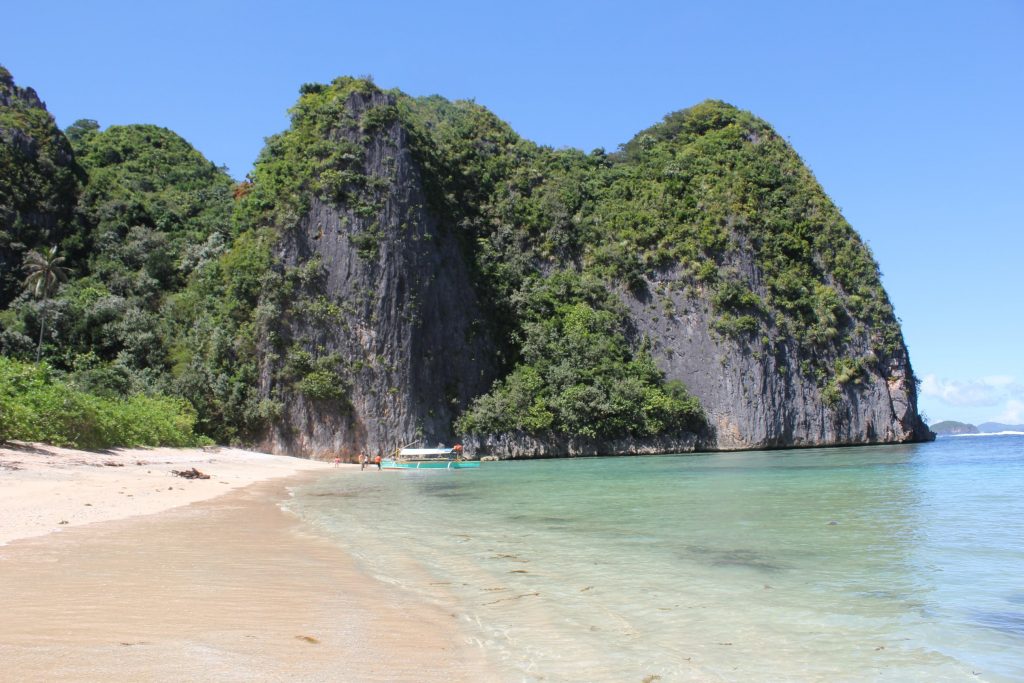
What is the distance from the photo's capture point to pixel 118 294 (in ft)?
148

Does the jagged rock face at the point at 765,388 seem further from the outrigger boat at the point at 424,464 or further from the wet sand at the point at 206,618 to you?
the wet sand at the point at 206,618

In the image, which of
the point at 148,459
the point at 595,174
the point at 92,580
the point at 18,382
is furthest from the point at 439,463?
the point at 595,174

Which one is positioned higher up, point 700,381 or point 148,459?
point 700,381

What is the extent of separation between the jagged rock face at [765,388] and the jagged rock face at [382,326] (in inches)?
526

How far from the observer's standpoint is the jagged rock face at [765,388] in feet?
149

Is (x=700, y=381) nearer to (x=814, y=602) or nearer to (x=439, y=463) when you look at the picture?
(x=439, y=463)

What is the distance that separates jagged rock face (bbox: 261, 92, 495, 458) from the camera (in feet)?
132

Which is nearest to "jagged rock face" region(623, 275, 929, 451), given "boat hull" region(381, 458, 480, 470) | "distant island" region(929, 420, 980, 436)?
"boat hull" region(381, 458, 480, 470)

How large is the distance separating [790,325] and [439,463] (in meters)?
27.7

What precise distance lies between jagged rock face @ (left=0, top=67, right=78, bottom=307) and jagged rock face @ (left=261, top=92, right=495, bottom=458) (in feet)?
58.6

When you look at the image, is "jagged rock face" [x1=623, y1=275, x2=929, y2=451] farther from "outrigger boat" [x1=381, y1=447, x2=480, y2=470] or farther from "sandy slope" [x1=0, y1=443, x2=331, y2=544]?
"sandy slope" [x1=0, y1=443, x2=331, y2=544]

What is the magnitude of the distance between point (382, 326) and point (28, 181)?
26763 millimetres

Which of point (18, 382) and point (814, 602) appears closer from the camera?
point (814, 602)

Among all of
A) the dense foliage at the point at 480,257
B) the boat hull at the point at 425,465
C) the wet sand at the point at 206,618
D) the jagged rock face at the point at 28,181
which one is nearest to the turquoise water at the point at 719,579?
the wet sand at the point at 206,618
